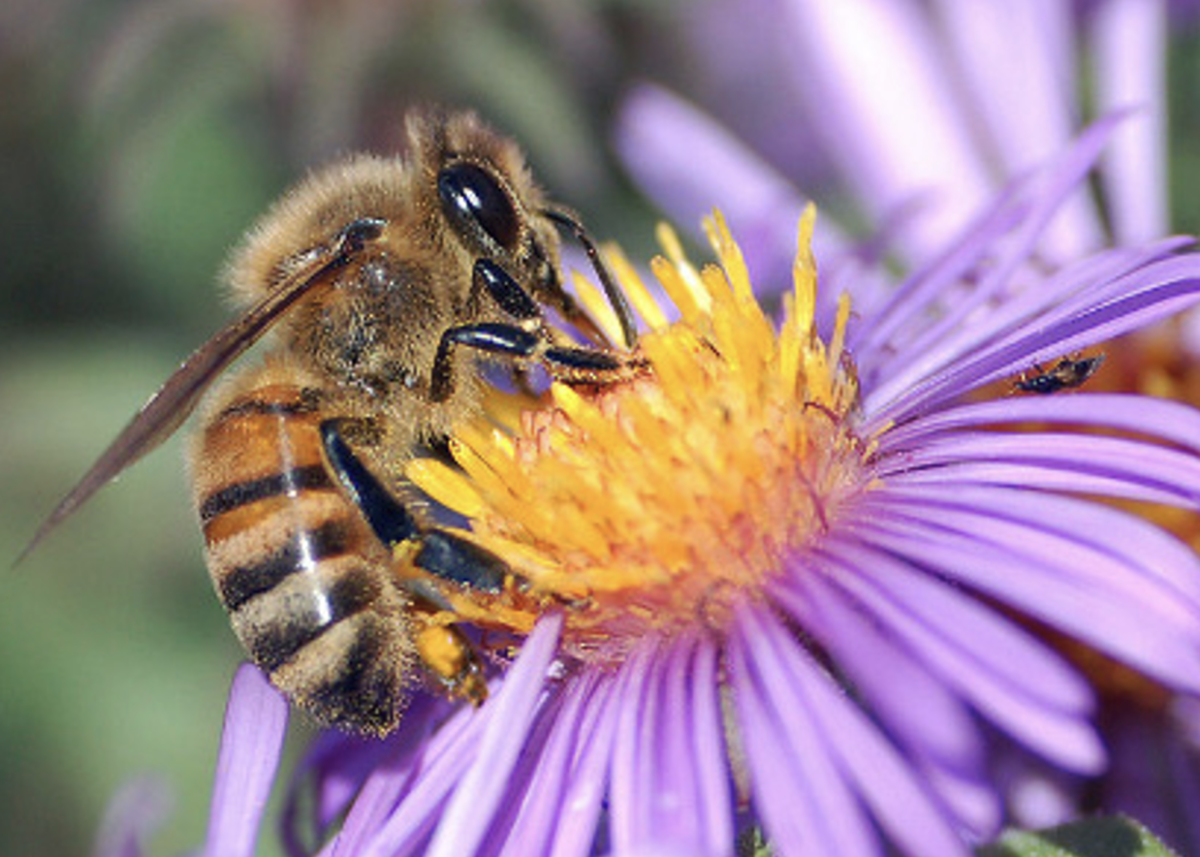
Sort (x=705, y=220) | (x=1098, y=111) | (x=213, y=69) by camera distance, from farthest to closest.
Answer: (x=1098, y=111)
(x=213, y=69)
(x=705, y=220)

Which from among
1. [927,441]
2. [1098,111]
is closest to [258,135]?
[1098,111]

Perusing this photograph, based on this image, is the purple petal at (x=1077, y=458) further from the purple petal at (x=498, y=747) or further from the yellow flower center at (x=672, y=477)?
the purple petal at (x=498, y=747)

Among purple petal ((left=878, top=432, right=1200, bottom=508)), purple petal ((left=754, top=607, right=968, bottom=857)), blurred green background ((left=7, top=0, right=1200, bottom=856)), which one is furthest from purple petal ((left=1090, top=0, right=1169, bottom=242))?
purple petal ((left=754, top=607, right=968, bottom=857))

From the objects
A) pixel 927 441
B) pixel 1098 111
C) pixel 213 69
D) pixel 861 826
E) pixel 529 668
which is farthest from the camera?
pixel 1098 111

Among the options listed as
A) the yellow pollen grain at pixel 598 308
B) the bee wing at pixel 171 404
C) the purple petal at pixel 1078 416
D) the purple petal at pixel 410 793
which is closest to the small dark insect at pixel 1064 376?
the purple petal at pixel 1078 416

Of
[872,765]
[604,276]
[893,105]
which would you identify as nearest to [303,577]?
[604,276]

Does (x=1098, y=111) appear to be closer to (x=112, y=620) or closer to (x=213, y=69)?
(x=213, y=69)

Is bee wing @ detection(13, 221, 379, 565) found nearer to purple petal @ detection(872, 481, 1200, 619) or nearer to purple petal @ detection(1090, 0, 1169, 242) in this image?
purple petal @ detection(872, 481, 1200, 619)
